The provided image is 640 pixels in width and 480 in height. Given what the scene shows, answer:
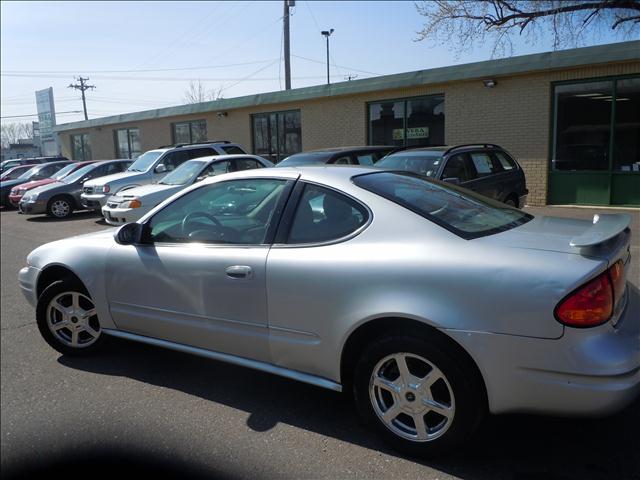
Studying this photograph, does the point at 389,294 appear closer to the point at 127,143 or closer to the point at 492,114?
the point at 492,114

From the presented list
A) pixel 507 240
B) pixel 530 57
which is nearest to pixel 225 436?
pixel 507 240

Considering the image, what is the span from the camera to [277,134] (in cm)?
1925

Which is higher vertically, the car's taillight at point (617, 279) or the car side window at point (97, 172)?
the car side window at point (97, 172)

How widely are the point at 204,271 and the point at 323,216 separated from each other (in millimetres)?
849

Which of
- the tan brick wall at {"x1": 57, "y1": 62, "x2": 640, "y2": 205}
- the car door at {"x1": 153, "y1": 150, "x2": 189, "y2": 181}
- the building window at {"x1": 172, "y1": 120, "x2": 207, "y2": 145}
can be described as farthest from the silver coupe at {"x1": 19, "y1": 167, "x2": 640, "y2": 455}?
the building window at {"x1": 172, "y1": 120, "x2": 207, "y2": 145}

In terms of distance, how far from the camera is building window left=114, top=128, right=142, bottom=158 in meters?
27.1

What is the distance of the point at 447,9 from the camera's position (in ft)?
50.4

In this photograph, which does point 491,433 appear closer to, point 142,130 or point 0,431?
point 0,431

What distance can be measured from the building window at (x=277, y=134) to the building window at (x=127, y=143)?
9.31 m

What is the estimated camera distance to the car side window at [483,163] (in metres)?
8.80

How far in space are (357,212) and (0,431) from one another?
2.39 meters

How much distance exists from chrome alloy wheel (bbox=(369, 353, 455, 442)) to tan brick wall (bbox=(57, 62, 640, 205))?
11.2m

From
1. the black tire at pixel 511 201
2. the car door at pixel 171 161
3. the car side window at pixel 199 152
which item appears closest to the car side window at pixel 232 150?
the car side window at pixel 199 152

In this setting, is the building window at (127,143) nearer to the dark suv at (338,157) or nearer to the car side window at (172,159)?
the car side window at (172,159)
